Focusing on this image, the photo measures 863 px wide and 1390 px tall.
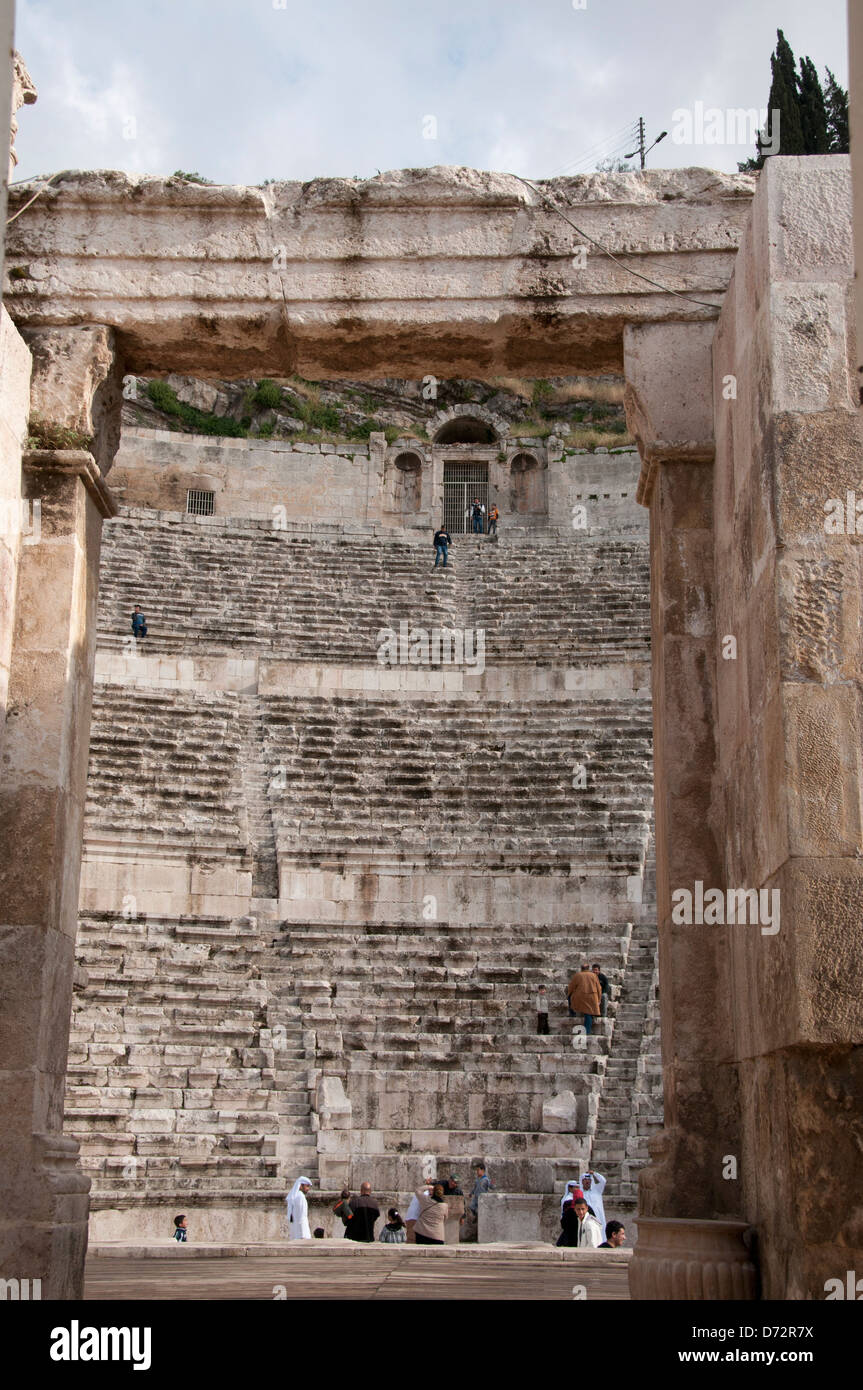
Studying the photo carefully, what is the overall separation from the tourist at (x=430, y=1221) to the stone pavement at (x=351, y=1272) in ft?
1.08

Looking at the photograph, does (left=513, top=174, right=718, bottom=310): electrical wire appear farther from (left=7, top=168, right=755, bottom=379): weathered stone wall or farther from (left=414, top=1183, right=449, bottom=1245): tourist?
(left=414, top=1183, right=449, bottom=1245): tourist

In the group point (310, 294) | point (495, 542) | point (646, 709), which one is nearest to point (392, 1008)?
point (646, 709)

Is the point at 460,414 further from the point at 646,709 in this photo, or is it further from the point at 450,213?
the point at 450,213

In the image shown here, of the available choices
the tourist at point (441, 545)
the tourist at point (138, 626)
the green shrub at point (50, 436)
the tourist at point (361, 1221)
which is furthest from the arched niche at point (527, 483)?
the green shrub at point (50, 436)

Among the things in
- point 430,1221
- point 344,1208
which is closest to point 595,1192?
point 430,1221

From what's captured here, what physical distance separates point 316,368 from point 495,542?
22409mm

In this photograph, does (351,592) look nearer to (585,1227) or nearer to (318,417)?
(318,417)

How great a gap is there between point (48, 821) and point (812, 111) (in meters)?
33.0

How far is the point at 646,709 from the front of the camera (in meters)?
21.8

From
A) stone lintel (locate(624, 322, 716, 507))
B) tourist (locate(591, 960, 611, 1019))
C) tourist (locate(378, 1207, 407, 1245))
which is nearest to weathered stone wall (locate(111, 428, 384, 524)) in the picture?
tourist (locate(591, 960, 611, 1019))

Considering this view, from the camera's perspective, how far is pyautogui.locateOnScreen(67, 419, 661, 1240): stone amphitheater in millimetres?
13766

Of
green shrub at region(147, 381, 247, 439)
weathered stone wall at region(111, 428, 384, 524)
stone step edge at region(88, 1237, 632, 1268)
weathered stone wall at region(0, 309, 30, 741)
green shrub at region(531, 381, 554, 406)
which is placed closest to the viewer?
weathered stone wall at region(0, 309, 30, 741)

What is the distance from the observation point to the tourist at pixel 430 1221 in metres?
12.2

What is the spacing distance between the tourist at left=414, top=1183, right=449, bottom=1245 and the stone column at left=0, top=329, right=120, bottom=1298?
549 cm
